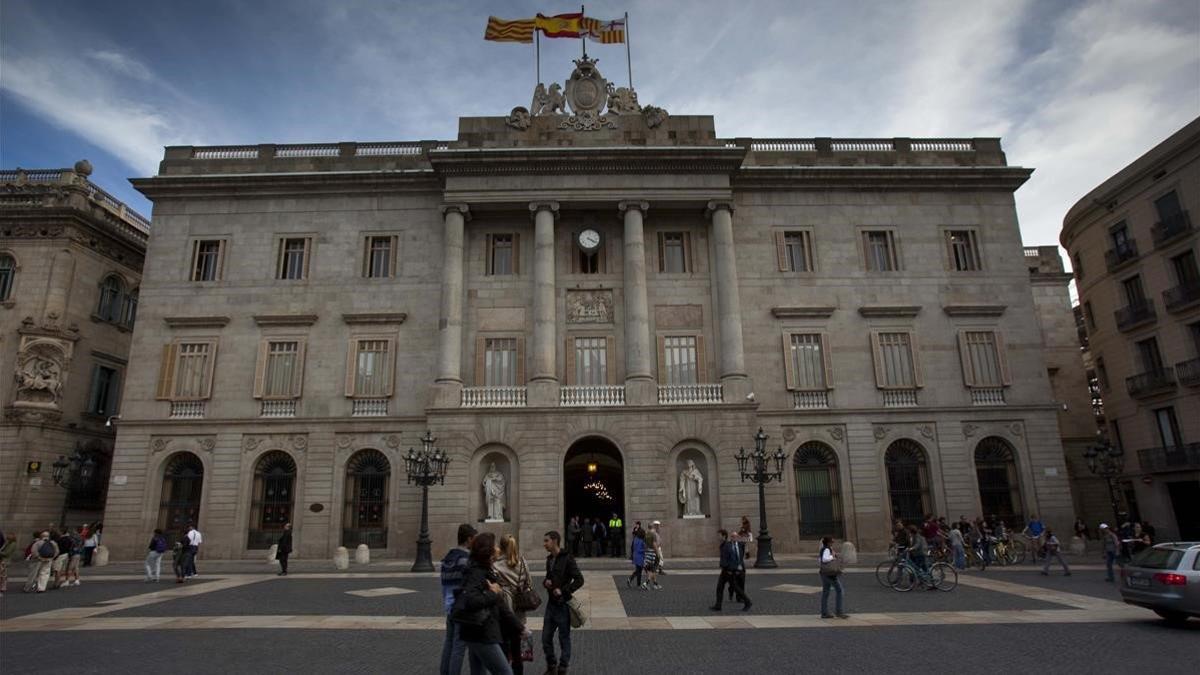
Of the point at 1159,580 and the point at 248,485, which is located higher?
the point at 248,485

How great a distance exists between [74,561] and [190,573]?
10.5 feet

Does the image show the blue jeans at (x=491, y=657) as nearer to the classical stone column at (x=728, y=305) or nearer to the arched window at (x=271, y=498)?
the classical stone column at (x=728, y=305)

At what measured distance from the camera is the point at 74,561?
64.1 feet

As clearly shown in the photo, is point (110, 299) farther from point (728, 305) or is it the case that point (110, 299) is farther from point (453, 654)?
point (453, 654)

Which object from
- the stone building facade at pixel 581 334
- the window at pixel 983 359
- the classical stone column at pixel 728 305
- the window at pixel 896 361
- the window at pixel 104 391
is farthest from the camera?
the window at pixel 104 391

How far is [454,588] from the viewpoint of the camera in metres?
8.14

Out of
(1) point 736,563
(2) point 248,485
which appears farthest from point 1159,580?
(2) point 248,485

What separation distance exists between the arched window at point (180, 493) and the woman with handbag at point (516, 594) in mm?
25321

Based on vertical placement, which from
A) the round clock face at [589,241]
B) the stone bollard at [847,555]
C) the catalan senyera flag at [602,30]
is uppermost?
the catalan senyera flag at [602,30]

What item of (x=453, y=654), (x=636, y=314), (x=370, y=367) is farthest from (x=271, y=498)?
(x=453, y=654)

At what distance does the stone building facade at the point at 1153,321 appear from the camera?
1195 inches

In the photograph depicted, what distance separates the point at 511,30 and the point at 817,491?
24.6 metres

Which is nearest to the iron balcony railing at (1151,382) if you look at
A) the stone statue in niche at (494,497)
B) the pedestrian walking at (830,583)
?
the pedestrian walking at (830,583)

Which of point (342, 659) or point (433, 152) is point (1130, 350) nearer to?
point (433, 152)
